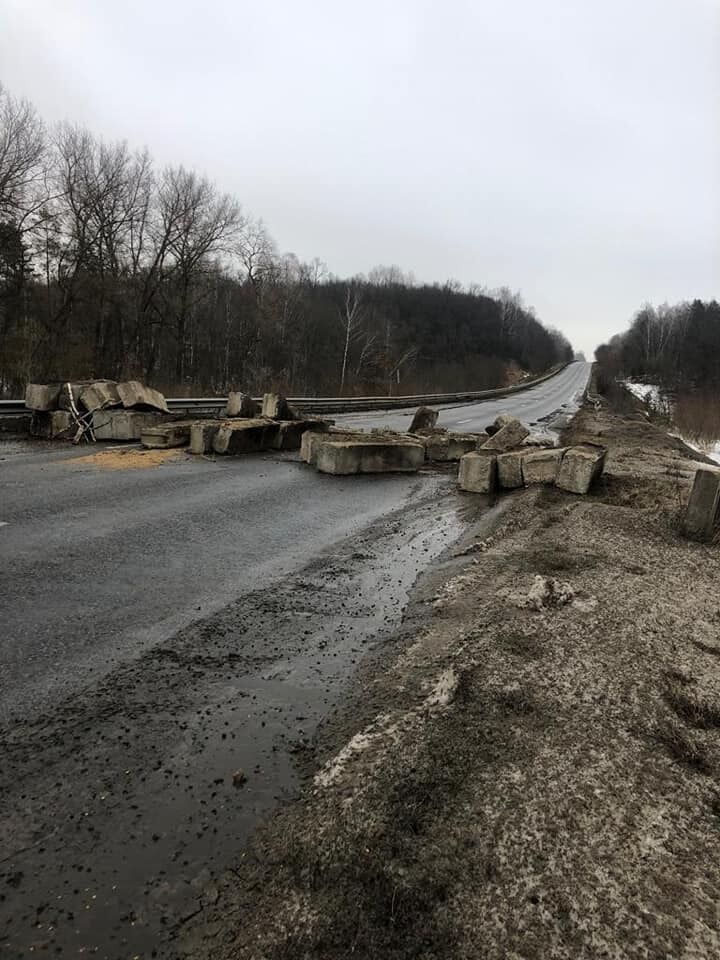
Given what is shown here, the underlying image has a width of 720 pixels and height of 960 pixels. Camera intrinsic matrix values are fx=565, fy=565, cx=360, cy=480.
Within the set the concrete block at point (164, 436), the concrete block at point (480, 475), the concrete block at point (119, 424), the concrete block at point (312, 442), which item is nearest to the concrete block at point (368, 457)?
the concrete block at point (312, 442)

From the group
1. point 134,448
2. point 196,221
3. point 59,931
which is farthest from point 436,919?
point 196,221

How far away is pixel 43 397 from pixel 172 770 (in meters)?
13.6

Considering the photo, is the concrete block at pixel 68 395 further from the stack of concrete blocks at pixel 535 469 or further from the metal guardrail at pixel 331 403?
the stack of concrete blocks at pixel 535 469

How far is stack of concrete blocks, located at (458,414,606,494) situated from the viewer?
8641 mm

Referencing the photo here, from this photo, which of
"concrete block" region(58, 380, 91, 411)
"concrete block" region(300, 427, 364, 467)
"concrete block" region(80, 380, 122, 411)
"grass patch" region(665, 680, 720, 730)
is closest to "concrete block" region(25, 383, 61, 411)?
"concrete block" region(58, 380, 91, 411)

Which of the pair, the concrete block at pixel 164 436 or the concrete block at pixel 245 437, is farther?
the concrete block at pixel 164 436

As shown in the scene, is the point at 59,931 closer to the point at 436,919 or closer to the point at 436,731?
the point at 436,919

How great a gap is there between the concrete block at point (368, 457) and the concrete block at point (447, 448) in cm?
94

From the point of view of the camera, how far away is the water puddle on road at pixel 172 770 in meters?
1.89

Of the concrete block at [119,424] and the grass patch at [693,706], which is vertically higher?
Answer: the concrete block at [119,424]

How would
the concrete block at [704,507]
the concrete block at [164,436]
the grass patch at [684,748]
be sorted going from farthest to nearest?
the concrete block at [164,436], the concrete block at [704,507], the grass patch at [684,748]

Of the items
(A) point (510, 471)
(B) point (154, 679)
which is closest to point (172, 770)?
(B) point (154, 679)

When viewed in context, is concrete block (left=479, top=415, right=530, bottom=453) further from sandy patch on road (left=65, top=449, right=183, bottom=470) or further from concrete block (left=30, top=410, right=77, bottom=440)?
concrete block (left=30, top=410, right=77, bottom=440)

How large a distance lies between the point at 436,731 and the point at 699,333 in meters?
90.9
